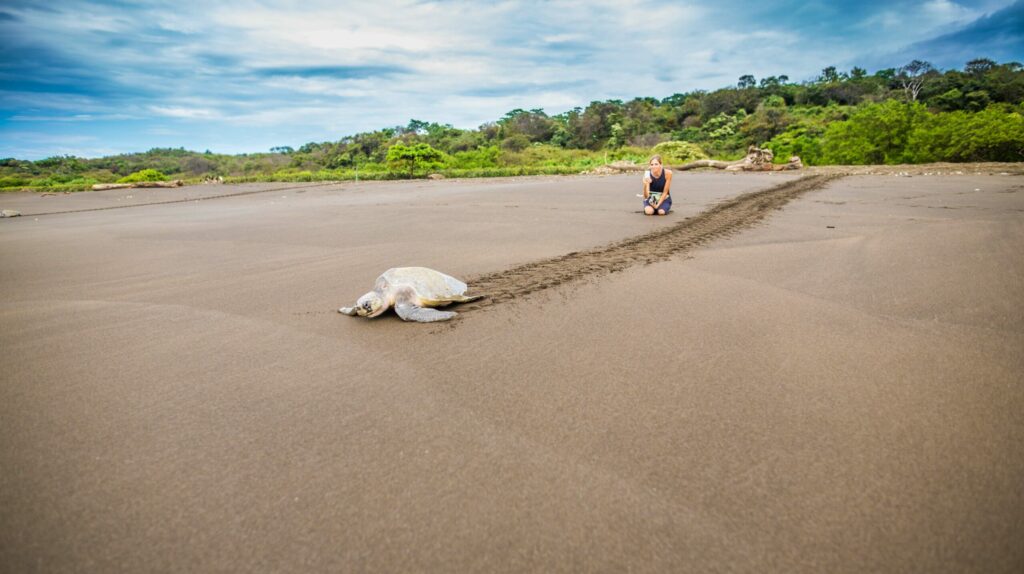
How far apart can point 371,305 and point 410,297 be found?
30cm

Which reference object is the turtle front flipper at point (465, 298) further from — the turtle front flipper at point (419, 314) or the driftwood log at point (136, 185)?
the driftwood log at point (136, 185)

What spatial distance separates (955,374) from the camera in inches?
92.4

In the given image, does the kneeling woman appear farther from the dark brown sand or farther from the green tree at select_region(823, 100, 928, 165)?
the green tree at select_region(823, 100, 928, 165)

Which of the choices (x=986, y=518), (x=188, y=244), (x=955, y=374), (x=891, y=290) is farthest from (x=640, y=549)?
(x=188, y=244)

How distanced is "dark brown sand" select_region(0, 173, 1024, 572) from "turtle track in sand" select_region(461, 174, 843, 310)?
9 cm

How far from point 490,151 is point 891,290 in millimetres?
41848

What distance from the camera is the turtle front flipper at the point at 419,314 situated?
3332 mm

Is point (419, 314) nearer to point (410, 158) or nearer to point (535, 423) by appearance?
point (535, 423)

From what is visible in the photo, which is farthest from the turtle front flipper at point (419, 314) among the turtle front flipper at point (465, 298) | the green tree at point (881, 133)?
the green tree at point (881, 133)

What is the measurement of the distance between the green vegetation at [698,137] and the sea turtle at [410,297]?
93.4ft

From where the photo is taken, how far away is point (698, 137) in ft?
178

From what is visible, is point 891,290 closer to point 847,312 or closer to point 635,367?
point 847,312

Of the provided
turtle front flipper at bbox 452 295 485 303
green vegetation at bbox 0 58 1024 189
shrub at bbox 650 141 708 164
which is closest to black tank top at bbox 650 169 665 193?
turtle front flipper at bbox 452 295 485 303

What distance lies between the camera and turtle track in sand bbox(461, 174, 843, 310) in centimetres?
416
